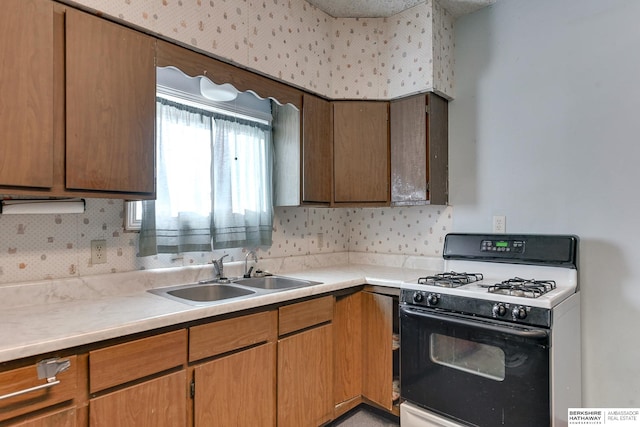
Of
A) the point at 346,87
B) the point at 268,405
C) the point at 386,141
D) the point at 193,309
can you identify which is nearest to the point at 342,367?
the point at 268,405

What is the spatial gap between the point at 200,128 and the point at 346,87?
107 centimetres

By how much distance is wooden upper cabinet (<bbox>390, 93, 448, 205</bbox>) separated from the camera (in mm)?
2553

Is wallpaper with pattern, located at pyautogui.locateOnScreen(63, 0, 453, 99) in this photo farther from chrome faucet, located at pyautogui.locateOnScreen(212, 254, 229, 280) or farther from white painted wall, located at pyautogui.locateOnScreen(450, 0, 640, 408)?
chrome faucet, located at pyautogui.locateOnScreen(212, 254, 229, 280)

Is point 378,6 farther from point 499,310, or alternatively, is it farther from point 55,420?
point 55,420

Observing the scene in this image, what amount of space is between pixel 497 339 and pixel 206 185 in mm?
1843

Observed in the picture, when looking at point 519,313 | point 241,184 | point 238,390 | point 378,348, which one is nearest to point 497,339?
point 519,313

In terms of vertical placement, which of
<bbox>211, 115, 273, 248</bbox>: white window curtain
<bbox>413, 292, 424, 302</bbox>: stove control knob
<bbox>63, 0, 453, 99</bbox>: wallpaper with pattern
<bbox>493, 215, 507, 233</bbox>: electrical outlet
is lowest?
<bbox>413, 292, 424, 302</bbox>: stove control knob

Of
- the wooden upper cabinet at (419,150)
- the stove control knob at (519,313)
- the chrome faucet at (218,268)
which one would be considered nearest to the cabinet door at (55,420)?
the chrome faucet at (218,268)

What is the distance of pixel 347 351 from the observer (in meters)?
2.33

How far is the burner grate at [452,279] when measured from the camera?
2062 millimetres

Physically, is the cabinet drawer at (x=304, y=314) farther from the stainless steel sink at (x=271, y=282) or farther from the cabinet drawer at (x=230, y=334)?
the stainless steel sink at (x=271, y=282)

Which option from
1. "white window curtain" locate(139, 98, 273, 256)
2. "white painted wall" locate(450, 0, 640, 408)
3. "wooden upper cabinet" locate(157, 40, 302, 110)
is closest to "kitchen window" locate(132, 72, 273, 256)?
"white window curtain" locate(139, 98, 273, 256)

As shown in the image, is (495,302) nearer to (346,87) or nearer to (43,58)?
(346,87)

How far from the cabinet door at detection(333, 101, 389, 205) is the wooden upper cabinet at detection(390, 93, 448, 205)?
0.23 feet
